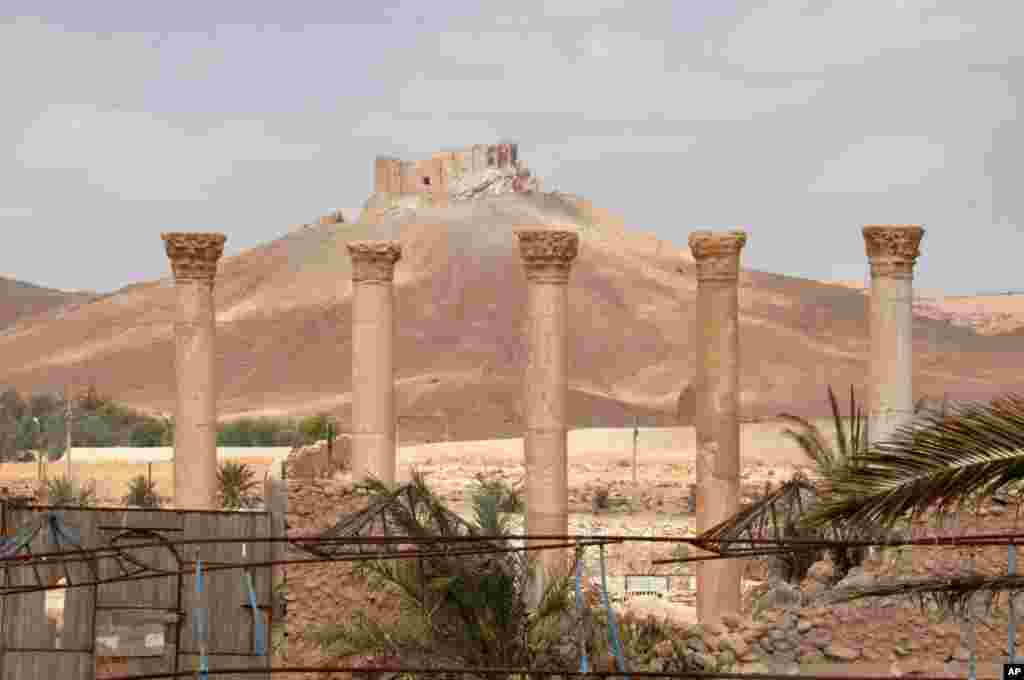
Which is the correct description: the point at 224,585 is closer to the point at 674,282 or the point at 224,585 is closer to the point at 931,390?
the point at 931,390

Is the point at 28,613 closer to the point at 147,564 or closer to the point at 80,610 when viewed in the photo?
the point at 80,610

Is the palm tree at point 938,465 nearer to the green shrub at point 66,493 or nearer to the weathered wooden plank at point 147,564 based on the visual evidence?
the weathered wooden plank at point 147,564

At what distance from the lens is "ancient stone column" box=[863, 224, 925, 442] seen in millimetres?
23656

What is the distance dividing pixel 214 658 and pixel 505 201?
412 feet

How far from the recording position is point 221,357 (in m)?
120

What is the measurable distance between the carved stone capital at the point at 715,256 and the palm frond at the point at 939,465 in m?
12.0

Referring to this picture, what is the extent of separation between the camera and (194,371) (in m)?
25.8

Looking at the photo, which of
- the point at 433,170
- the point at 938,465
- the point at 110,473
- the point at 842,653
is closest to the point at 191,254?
the point at 842,653

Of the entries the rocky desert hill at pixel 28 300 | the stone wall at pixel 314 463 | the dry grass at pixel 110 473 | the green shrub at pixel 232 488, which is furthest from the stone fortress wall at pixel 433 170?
the stone wall at pixel 314 463

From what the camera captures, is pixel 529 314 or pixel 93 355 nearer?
pixel 529 314

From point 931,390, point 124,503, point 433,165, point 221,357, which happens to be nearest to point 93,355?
point 221,357

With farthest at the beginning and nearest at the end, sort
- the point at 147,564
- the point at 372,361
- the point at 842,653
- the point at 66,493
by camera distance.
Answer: the point at 66,493 < the point at 372,361 < the point at 147,564 < the point at 842,653

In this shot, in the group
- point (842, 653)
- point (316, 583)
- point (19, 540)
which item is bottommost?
point (842, 653)

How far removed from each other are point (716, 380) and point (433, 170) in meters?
126
